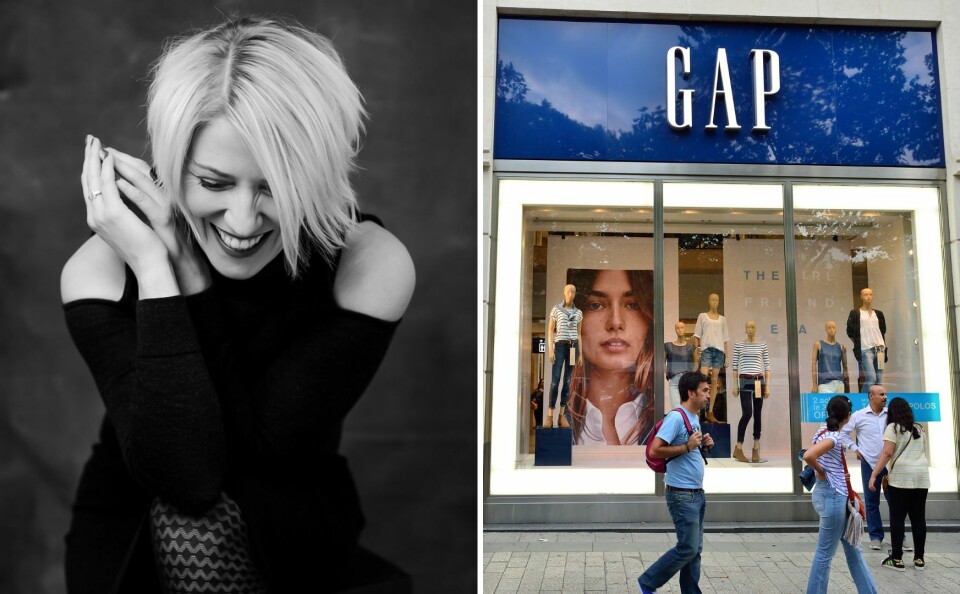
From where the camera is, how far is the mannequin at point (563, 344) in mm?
8164

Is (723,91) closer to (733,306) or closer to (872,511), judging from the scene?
(733,306)

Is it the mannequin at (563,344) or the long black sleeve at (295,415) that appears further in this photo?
the mannequin at (563,344)

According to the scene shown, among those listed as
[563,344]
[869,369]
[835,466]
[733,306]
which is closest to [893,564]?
[835,466]

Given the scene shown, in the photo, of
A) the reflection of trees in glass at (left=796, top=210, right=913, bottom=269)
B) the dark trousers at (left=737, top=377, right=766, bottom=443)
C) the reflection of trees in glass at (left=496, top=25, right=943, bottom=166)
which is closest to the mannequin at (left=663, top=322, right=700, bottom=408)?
the dark trousers at (left=737, top=377, right=766, bottom=443)

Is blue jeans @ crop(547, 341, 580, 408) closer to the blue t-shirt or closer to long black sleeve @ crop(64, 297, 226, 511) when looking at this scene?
the blue t-shirt

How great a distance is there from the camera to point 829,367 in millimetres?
8094

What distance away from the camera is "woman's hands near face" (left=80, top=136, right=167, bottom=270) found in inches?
80.2

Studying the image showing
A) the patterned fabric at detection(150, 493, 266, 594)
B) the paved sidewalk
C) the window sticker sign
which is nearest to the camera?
the patterned fabric at detection(150, 493, 266, 594)

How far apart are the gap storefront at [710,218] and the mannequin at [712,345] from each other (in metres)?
0.07

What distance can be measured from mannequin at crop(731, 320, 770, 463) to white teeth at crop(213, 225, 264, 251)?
7.40 m

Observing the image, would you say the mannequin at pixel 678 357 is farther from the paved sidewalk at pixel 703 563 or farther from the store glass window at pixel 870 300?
the paved sidewalk at pixel 703 563

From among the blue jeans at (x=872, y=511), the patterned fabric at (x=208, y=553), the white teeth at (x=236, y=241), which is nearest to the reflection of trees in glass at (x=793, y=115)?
the blue jeans at (x=872, y=511)

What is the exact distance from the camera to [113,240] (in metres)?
2.10

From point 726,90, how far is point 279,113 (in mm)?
7443
